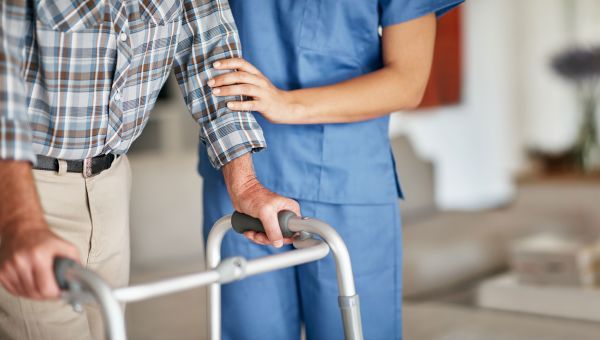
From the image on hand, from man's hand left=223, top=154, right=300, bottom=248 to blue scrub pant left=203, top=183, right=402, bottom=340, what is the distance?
7.3 inches

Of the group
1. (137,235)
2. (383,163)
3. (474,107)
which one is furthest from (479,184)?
(383,163)

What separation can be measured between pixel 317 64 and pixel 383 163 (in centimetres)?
24

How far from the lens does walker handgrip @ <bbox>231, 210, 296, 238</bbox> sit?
4.05 ft

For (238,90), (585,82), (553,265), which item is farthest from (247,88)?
(585,82)

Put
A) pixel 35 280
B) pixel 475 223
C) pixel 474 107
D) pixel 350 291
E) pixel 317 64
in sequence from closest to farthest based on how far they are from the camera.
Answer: pixel 35 280 < pixel 350 291 < pixel 317 64 < pixel 475 223 < pixel 474 107

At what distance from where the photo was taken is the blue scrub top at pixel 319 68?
1.54 metres

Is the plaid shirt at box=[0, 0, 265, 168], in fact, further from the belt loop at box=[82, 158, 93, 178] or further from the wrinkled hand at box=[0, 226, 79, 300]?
the wrinkled hand at box=[0, 226, 79, 300]

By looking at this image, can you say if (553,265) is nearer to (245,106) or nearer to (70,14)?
(245,106)

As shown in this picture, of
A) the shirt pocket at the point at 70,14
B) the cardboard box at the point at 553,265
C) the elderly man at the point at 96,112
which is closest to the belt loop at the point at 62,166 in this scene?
the elderly man at the point at 96,112

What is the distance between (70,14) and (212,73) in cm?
27

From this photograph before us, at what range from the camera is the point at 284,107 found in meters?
1.43

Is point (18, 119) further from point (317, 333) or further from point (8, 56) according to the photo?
point (317, 333)

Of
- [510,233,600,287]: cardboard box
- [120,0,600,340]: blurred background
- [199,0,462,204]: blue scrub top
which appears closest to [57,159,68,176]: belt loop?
[199,0,462,204]: blue scrub top

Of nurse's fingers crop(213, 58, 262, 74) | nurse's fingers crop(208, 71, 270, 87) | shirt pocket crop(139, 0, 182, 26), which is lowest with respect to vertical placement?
nurse's fingers crop(208, 71, 270, 87)
